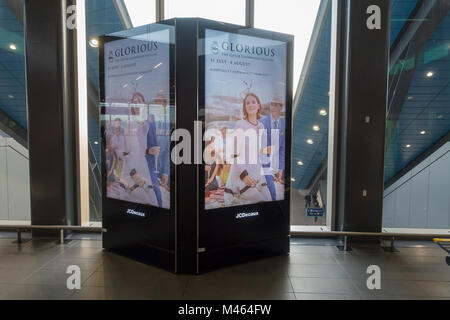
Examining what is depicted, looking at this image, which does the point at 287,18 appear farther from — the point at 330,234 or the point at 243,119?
the point at 330,234

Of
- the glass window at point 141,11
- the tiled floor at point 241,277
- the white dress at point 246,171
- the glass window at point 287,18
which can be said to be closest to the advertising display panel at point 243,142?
the white dress at point 246,171

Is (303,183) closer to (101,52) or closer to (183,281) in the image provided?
(183,281)

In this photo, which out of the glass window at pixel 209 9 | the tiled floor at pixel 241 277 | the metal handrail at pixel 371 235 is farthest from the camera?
the glass window at pixel 209 9

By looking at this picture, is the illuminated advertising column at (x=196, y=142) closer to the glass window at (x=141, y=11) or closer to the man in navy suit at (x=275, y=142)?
the man in navy suit at (x=275, y=142)

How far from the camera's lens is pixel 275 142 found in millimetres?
4016

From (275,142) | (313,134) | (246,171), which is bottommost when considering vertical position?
(246,171)

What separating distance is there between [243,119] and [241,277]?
1701 millimetres

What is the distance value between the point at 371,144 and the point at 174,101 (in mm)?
2755

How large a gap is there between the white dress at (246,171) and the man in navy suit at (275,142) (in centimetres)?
8

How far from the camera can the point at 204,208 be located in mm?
3605

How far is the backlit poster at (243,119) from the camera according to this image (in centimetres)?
358

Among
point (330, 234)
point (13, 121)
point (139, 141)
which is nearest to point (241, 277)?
point (330, 234)
